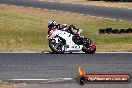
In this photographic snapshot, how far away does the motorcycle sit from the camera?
21203 mm

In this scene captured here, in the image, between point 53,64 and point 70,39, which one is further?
point 70,39

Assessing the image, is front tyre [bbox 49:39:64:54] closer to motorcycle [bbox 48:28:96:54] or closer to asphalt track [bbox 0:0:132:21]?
motorcycle [bbox 48:28:96:54]

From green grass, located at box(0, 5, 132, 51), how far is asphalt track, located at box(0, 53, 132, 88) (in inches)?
137

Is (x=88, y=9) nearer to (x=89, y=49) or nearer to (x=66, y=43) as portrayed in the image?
(x=66, y=43)

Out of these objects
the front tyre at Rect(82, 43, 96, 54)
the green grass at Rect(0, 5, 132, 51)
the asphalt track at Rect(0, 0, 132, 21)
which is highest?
the front tyre at Rect(82, 43, 96, 54)

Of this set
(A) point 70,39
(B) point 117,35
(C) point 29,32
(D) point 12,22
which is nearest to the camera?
(A) point 70,39

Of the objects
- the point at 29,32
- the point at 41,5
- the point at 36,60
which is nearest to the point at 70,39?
the point at 36,60

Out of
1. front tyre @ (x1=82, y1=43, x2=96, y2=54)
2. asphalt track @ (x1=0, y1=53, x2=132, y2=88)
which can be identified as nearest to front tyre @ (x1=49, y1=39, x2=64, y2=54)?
asphalt track @ (x1=0, y1=53, x2=132, y2=88)

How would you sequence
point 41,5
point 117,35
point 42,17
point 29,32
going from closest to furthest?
point 117,35 → point 29,32 → point 42,17 → point 41,5

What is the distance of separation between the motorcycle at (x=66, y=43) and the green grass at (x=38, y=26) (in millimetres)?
1978

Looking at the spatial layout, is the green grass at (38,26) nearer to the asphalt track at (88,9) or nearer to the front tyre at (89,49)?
the front tyre at (89,49)

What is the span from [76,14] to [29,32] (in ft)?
41.0

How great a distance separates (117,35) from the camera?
32812 millimetres

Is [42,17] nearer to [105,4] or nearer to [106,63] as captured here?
[105,4]
